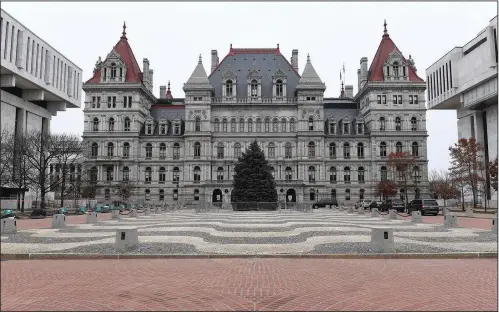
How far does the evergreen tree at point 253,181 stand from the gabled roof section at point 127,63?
1490 inches

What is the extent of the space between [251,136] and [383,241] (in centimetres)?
6749

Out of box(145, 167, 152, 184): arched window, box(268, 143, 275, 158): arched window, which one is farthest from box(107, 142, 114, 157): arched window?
box(268, 143, 275, 158): arched window

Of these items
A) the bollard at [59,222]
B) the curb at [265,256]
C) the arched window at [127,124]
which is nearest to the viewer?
the curb at [265,256]

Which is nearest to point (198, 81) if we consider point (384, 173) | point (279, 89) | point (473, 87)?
point (279, 89)

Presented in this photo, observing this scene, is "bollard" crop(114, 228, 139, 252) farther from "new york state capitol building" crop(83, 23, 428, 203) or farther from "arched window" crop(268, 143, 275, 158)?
"arched window" crop(268, 143, 275, 158)

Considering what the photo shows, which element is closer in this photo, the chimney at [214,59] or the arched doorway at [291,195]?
the arched doorway at [291,195]

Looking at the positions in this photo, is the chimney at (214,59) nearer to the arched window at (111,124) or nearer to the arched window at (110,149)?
the arched window at (111,124)

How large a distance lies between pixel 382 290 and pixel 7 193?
221 feet

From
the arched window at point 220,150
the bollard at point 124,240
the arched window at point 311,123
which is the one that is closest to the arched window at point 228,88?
the arched window at point 220,150

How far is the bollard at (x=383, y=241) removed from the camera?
14.2 m

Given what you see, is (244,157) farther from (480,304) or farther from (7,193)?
(480,304)

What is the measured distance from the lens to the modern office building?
63616mm

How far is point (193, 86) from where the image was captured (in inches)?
3169

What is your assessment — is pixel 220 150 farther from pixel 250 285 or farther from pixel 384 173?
pixel 250 285
